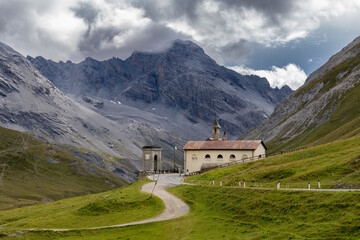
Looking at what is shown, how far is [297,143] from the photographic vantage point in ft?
577

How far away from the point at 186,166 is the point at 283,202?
229 ft

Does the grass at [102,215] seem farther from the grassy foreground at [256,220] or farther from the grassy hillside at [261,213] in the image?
the grassy foreground at [256,220]

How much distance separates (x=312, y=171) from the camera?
51312 mm

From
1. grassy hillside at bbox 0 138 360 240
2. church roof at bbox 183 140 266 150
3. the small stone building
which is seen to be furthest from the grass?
the small stone building

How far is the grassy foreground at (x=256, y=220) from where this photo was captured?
28.6 meters

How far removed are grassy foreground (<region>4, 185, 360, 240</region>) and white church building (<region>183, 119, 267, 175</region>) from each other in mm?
48995

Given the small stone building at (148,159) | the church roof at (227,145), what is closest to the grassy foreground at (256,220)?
the church roof at (227,145)

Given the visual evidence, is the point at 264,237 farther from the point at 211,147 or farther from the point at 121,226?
the point at 211,147

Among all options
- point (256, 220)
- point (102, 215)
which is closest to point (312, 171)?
point (256, 220)

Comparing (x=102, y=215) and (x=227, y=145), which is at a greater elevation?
(x=227, y=145)

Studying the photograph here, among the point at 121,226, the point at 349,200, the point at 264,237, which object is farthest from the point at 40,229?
the point at 349,200

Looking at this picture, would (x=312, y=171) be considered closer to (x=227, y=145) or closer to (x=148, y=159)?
(x=227, y=145)

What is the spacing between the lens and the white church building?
325 feet

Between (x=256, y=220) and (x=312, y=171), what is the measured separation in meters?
19.3
